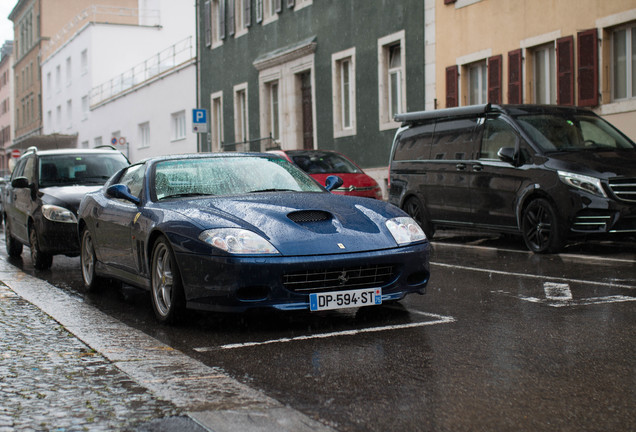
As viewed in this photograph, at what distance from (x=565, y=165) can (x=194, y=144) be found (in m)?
26.9

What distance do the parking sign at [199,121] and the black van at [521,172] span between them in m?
9.59

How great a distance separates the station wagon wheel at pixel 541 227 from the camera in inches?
463

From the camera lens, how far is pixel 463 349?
5.70m

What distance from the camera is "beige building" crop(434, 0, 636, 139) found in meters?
16.9

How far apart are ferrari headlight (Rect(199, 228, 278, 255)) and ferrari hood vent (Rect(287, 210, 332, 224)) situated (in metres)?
0.40

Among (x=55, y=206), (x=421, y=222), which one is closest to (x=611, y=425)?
(x=55, y=206)

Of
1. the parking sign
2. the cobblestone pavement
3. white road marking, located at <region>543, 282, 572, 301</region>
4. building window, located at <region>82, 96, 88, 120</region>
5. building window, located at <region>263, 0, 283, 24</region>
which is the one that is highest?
building window, located at <region>263, 0, 283, 24</region>

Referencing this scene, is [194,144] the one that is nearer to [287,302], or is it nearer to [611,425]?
[287,302]

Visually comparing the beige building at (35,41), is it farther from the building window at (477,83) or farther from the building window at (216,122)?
the building window at (477,83)

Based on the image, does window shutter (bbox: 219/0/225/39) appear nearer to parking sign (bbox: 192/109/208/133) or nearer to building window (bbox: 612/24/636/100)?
parking sign (bbox: 192/109/208/133)

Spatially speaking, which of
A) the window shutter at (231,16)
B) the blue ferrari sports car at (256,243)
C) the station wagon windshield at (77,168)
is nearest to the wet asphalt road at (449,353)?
the blue ferrari sports car at (256,243)

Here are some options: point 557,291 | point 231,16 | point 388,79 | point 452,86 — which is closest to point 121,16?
point 231,16

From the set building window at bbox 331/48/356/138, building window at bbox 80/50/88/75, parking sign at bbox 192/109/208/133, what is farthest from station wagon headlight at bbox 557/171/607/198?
building window at bbox 80/50/88/75

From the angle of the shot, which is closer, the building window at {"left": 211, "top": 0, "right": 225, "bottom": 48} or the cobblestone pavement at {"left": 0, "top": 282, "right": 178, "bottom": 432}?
the cobblestone pavement at {"left": 0, "top": 282, "right": 178, "bottom": 432}
